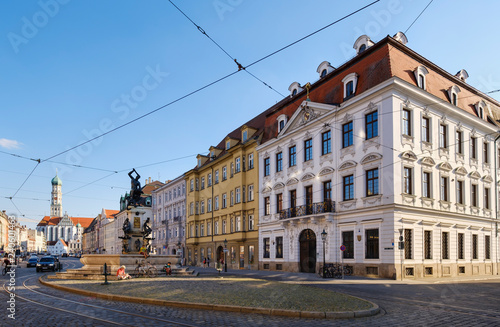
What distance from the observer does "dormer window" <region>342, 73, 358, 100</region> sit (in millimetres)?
30297

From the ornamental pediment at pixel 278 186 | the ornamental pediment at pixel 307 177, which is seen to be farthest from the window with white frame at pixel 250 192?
the ornamental pediment at pixel 307 177

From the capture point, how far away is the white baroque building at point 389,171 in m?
27.2

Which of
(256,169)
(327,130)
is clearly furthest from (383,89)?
(256,169)

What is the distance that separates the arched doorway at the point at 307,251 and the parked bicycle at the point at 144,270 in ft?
42.3

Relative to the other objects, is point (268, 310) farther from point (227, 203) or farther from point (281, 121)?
point (227, 203)

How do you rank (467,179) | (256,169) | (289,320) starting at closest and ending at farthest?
1. (289,320)
2. (467,179)
3. (256,169)

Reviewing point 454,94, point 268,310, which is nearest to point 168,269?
point 268,310

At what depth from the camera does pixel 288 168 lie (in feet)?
123

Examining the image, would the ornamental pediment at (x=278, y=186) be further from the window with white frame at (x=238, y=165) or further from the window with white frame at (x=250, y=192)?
the window with white frame at (x=238, y=165)

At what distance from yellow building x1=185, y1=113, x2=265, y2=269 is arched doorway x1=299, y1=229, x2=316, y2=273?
8.11 metres

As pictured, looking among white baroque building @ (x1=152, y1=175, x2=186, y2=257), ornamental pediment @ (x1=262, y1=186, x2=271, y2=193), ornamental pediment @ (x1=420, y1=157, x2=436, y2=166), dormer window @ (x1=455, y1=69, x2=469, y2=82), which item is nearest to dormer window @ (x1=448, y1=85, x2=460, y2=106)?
dormer window @ (x1=455, y1=69, x2=469, y2=82)

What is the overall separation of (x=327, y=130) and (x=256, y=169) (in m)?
12.1

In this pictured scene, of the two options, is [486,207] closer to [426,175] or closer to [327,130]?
[426,175]

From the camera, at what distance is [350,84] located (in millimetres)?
31031
